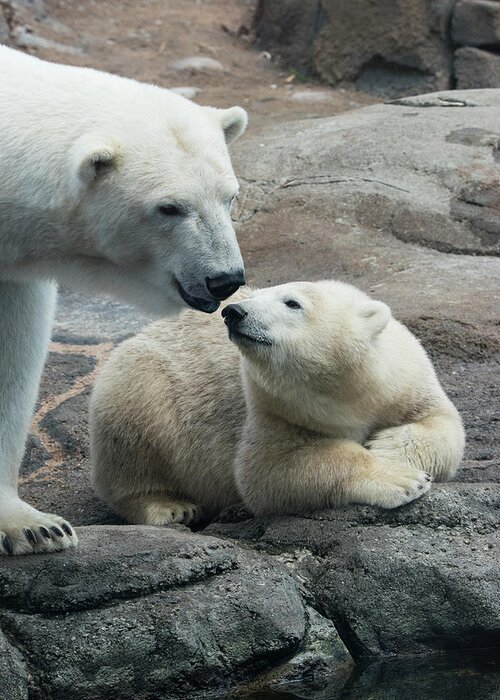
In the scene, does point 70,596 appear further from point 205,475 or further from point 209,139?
point 209,139

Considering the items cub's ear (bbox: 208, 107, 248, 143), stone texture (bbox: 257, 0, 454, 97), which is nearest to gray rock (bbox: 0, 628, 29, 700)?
cub's ear (bbox: 208, 107, 248, 143)

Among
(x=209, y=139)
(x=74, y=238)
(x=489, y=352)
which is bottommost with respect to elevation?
(x=489, y=352)

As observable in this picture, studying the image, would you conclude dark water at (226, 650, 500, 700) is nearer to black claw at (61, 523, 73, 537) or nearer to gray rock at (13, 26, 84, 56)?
black claw at (61, 523, 73, 537)

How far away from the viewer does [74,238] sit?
11.7 ft

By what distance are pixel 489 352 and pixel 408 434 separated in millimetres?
1709

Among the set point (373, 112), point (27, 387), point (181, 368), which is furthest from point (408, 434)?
point (373, 112)

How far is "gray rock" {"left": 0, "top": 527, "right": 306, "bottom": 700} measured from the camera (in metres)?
3.47

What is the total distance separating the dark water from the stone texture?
28.7 ft

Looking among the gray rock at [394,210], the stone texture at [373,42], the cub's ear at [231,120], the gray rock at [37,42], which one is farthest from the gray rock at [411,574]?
the gray rock at [37,42]

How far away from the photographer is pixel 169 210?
3.46 metres

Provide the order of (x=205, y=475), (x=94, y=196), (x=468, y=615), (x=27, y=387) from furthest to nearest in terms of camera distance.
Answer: (x=205, y=475)
(x=27, y=387)
(x=468, y=615)
(x=94, y=196)

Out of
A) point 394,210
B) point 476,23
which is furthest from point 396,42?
point 394,210

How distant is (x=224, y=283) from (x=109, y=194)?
0.46 meters

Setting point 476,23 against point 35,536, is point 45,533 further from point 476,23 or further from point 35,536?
point 476,23
